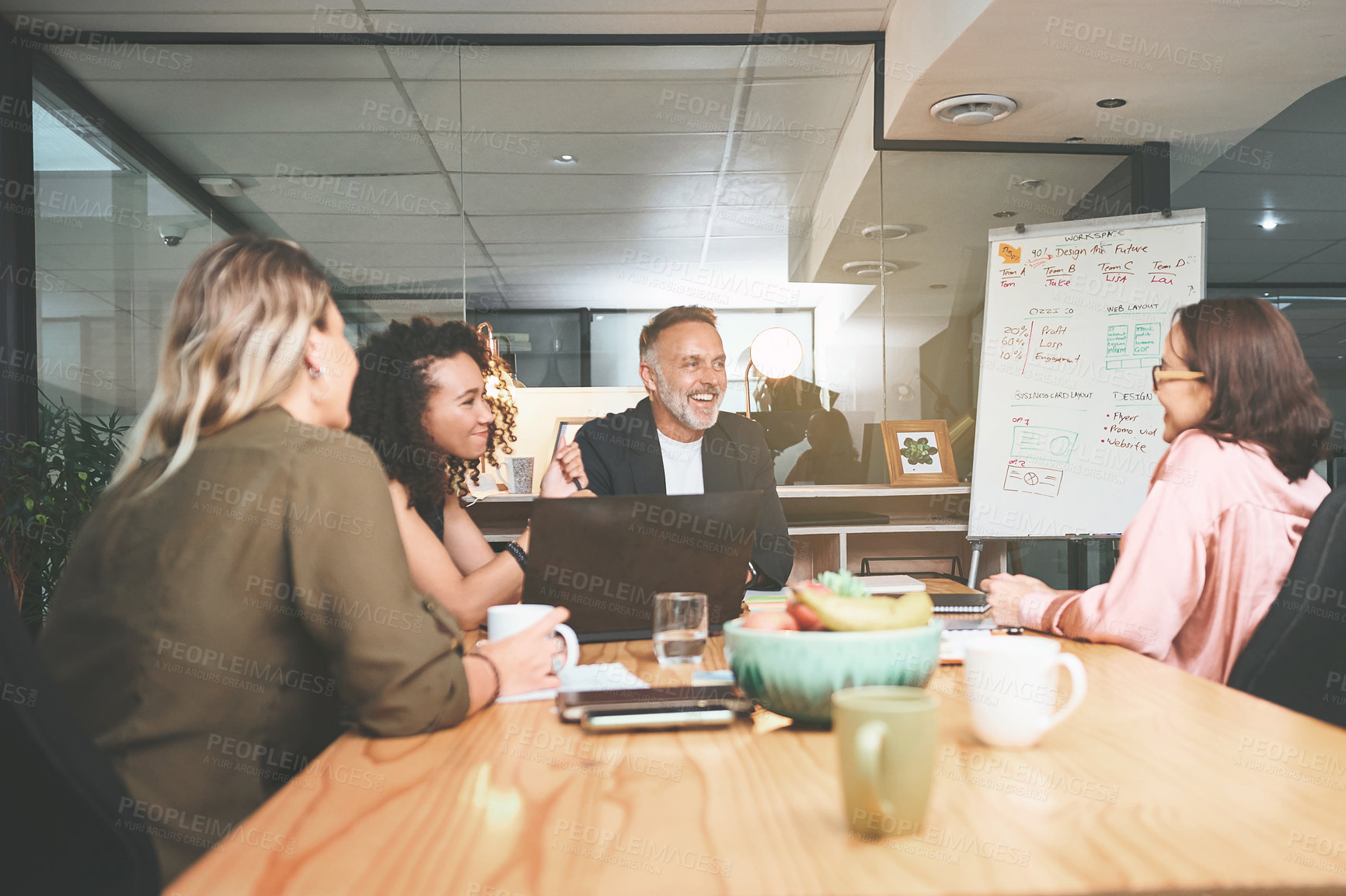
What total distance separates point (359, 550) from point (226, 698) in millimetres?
200

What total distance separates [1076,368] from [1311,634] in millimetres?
2714

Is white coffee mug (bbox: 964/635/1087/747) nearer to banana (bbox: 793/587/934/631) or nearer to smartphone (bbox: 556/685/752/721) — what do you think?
banana (bbox: 793/587/934/631)

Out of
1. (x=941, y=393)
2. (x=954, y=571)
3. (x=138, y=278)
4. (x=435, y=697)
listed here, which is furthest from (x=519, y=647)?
(x=138, y=278)

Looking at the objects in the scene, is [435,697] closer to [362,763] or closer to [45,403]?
[362,763]

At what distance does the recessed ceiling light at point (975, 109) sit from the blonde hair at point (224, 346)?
3160mm

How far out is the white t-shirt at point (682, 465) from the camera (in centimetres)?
277

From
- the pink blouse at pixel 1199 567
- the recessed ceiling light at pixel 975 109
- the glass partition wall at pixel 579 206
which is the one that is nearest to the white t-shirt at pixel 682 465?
the pink blouse at pixel 1199 567

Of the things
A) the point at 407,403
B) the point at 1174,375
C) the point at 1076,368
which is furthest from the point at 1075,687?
the point at 1076,368

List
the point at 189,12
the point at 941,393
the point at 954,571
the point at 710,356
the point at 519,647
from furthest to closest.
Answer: the point at 941,393 → the point at 954,571 → the point at 189,12 → the point at 710,356 → the point at 519,647

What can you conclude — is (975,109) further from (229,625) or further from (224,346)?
(229,625)

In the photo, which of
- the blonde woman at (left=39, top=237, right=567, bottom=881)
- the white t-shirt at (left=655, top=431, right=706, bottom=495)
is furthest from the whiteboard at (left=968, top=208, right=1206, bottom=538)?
the blonde woman at (left=39, top=237, right=567, bottom=881)

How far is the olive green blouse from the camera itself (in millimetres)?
871

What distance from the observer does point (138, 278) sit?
417 centimetres

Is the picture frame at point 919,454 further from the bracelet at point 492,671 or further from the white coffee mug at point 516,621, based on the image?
the bracelet at point 492,671
